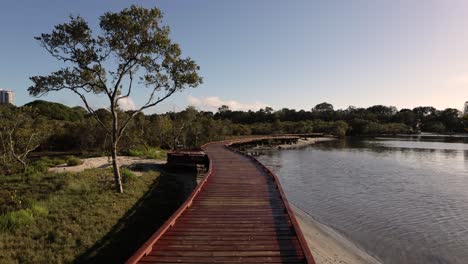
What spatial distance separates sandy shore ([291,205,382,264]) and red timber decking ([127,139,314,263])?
1.62 m

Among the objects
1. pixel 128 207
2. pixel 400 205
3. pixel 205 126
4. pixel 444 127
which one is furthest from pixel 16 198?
pixel 444 127

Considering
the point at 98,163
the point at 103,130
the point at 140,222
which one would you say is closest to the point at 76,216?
the point at 140,222

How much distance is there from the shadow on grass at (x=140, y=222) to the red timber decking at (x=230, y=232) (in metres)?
2.06

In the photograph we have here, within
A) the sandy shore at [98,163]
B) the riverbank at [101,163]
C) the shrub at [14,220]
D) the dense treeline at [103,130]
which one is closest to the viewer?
the shrub at [14,220]

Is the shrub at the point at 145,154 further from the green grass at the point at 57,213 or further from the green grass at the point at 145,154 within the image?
the green grass at the point at 57,213

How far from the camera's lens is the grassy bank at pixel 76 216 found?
9.20m

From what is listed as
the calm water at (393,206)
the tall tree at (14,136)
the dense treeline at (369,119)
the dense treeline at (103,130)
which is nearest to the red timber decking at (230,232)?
the calm water at (393,206)

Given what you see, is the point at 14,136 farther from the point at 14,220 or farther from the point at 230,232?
the point at 230,232

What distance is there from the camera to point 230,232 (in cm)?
830

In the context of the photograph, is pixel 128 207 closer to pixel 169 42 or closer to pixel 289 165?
pixel 169 42

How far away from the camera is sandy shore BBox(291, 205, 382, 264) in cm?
999

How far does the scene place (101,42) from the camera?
13719 mm

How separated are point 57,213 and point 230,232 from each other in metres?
6.67

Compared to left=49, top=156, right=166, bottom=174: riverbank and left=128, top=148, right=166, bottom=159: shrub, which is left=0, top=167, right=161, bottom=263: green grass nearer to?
left=49, top=156, right=166, bottom=174: riverbank
